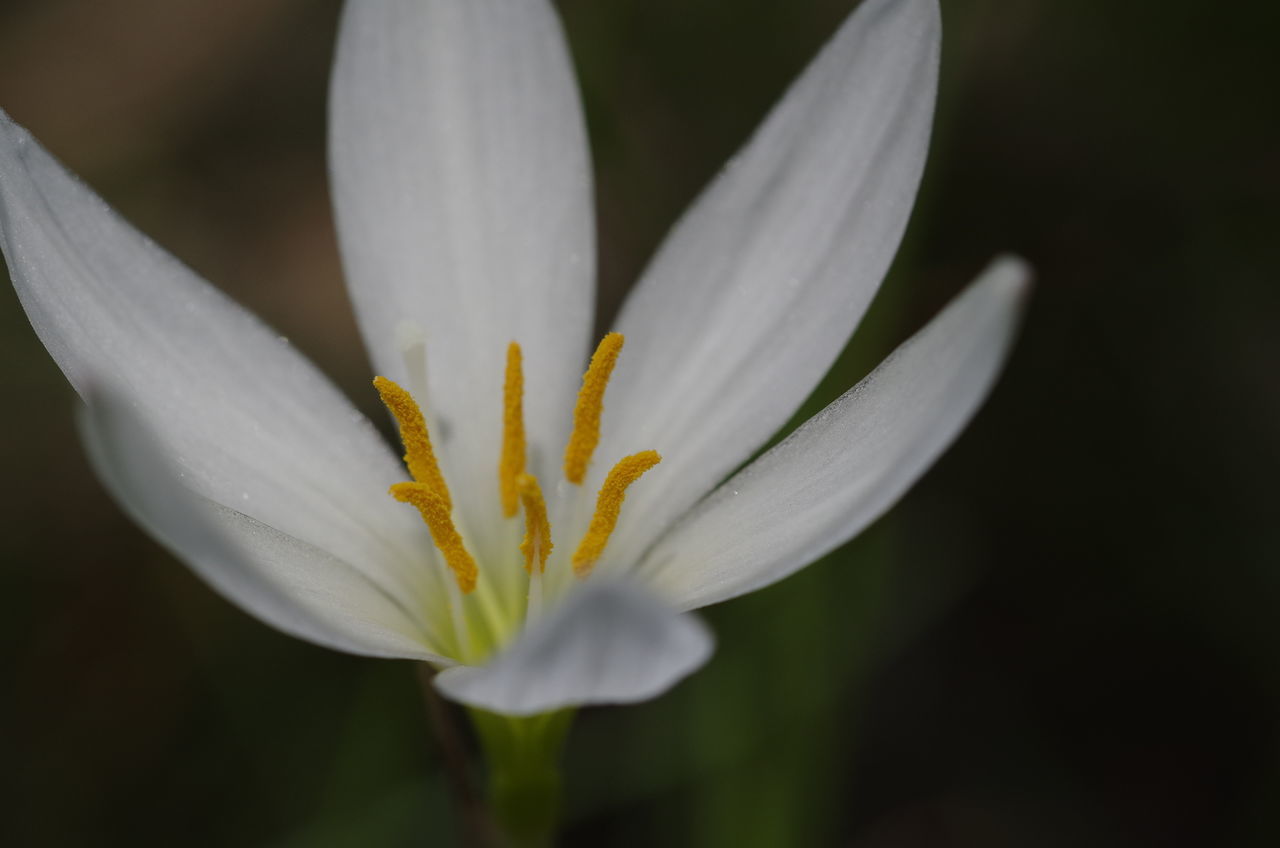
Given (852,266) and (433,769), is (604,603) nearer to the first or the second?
(852,266)

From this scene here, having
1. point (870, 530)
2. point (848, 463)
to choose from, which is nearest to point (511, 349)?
point (848, 463)

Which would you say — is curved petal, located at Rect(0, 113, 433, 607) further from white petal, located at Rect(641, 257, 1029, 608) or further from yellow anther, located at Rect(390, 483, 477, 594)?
white petal, located at Rect(641, 257, 1029, 608)

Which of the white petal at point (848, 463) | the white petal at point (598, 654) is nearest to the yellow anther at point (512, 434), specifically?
the white petal at point (848, 463)

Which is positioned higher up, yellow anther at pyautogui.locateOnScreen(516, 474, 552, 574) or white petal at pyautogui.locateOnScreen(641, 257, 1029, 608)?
white petal at pyautogui.locateOnScreen(641, 257, 1029, 608)

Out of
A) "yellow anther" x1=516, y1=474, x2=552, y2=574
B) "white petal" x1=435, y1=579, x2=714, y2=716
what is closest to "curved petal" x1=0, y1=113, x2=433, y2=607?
"yellow anther" x1=516, y1=474, x2=552, y2=574

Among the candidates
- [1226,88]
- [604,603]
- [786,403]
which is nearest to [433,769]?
[786,403]

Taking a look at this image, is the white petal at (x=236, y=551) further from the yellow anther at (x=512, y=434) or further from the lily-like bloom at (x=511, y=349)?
the yellow anther at (x=512, y=434)
